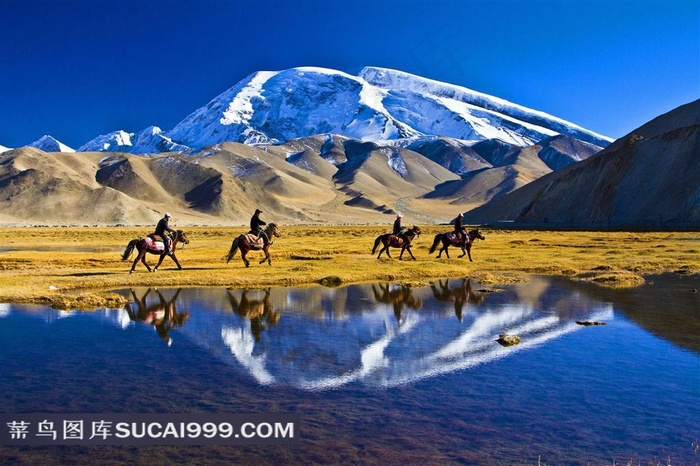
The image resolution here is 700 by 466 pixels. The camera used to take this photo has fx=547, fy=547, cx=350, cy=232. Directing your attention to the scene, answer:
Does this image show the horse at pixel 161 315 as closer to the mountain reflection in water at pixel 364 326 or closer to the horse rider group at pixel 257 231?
the mountain reflection in water at pixel 364 326

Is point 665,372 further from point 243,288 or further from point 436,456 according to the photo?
point 243,288

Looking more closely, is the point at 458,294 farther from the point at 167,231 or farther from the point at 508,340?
the point at 167,231

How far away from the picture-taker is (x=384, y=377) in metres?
9.91

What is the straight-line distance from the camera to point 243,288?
71.2 feet

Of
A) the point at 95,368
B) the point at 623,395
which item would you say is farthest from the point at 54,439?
the point at 623,395

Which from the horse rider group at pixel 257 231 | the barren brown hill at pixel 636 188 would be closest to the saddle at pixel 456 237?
the horse rider group at pixel 257 231

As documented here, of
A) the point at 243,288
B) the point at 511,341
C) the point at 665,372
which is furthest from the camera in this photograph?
the point at 243,288

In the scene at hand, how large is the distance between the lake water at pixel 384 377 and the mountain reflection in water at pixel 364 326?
7cm

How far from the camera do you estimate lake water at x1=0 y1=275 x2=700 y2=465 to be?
7.09 metres

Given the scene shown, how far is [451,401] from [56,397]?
6.30 m

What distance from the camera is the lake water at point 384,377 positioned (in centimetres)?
709

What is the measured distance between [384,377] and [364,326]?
4.45m

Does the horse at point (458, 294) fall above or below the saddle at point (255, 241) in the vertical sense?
below

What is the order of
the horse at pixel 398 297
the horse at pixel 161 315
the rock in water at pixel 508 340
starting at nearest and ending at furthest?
the rock in water at pixel 508 340
the horse at pixel 161 315
the horse at pixel 398 297
